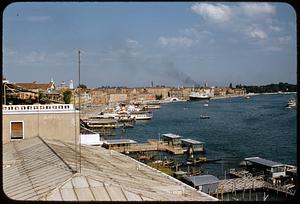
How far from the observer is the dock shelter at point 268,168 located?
7.90 meters

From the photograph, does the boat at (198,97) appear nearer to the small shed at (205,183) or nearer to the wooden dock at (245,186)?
the wooden dock at (245,186)

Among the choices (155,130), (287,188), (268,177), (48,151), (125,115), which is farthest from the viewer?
(125,115)

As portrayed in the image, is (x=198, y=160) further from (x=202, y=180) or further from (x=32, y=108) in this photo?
(x=32, y=108)

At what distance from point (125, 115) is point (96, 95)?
1669cm

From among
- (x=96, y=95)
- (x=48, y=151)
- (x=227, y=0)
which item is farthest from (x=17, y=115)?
(x=96, y=95)

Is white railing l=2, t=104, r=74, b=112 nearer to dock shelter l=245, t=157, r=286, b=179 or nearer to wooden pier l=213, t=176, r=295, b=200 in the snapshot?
wooden pier l=213, t=176, r=295, b=200

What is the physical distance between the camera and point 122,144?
1167 cm

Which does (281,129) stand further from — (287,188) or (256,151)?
(287,188)

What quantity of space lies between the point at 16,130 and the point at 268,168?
19.0ft

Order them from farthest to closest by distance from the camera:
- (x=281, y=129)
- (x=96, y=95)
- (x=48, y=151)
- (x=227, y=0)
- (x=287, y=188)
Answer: (x=96, y=95)
(x=281, y=129)
(x=287, y=188)
(x=48, y=151)
(x=227, y=0)

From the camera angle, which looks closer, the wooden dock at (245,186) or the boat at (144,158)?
the wooden dock at (245,186)

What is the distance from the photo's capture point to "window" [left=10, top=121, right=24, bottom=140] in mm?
3560

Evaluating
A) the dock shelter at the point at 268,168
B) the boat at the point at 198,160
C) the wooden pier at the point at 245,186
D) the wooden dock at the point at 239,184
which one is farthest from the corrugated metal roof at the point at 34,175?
the boat at the point at 198,160

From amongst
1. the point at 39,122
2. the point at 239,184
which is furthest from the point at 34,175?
the point at 239,184
